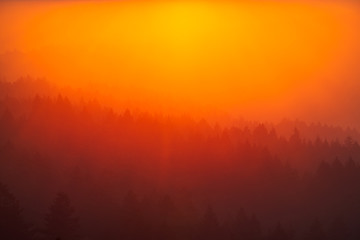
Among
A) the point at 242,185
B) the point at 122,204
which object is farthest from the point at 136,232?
the point at 242,185

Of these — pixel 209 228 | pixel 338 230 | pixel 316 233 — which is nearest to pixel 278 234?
pixel 316 233

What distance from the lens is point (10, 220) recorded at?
8008 millimetres

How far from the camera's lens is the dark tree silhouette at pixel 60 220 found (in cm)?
824

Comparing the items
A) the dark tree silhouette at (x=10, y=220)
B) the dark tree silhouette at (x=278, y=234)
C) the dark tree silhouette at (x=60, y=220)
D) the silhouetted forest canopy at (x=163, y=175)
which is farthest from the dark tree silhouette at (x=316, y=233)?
the dark tree silhouette at (x=10, y=220)

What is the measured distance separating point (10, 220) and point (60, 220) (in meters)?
1.07

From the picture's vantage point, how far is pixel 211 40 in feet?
42.3

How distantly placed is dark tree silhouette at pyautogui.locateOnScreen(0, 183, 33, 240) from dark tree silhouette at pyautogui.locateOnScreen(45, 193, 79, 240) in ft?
1.79

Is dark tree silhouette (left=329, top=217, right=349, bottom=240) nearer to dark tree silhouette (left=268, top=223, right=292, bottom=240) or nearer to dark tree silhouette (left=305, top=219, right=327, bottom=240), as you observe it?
dark tree silhouette (left=305, top=219, right=327, bottom=240)

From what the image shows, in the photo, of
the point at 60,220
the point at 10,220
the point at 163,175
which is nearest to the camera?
the point at 10,220

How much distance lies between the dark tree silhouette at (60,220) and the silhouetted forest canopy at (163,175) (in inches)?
1.0

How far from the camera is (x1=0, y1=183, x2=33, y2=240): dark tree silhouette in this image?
7930 mm

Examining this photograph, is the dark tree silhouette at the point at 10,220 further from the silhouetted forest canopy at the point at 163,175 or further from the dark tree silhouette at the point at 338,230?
the dark tree silhouette at the point at 338,230

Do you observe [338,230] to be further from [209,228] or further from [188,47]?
[188,47]

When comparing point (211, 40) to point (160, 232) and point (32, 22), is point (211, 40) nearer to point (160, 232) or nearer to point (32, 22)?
point (32, 22)
